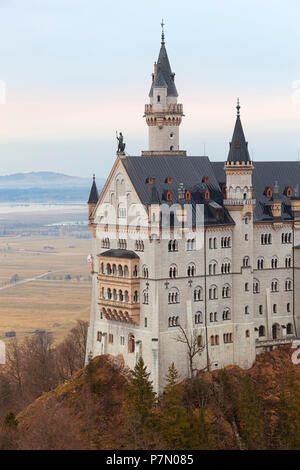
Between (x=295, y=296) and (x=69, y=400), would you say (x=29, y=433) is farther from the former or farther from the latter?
(x=295, y=296)

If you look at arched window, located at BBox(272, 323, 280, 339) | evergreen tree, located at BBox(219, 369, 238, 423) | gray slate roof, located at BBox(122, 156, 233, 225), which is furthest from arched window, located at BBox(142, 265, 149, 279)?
arched window, located at BBox(272, 323, 280, 339)

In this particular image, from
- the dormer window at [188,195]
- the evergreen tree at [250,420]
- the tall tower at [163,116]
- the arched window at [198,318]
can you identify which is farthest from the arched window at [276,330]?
the tall tower at [163,116]

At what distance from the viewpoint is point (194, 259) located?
11988 centimetres

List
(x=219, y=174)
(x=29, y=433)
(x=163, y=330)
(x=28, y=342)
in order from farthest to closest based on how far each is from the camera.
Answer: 1. (x=28, y=342)
2. (x=219, y=174)
3. (x=163, y=330)
4. (x=29, y=433)

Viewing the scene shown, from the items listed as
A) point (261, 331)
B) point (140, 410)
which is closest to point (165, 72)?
point (261, 331)

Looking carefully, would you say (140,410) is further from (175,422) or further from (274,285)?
(274,285)

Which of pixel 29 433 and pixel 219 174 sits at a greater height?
pixel 219 174

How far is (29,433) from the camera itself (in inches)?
4345

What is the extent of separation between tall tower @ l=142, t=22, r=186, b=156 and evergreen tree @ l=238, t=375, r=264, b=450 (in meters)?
33.0

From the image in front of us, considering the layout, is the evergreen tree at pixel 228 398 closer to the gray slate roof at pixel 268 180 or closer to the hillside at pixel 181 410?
the hillside at pixel 181 410

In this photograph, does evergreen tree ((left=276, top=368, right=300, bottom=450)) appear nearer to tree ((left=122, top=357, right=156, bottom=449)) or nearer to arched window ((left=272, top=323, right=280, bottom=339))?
tree ((left=122, top=357, right=156, bottom=449))

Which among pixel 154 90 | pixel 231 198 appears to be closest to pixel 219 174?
pixel 231 198

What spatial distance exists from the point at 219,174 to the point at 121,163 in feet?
41.9

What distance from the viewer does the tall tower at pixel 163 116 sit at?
434 ft
